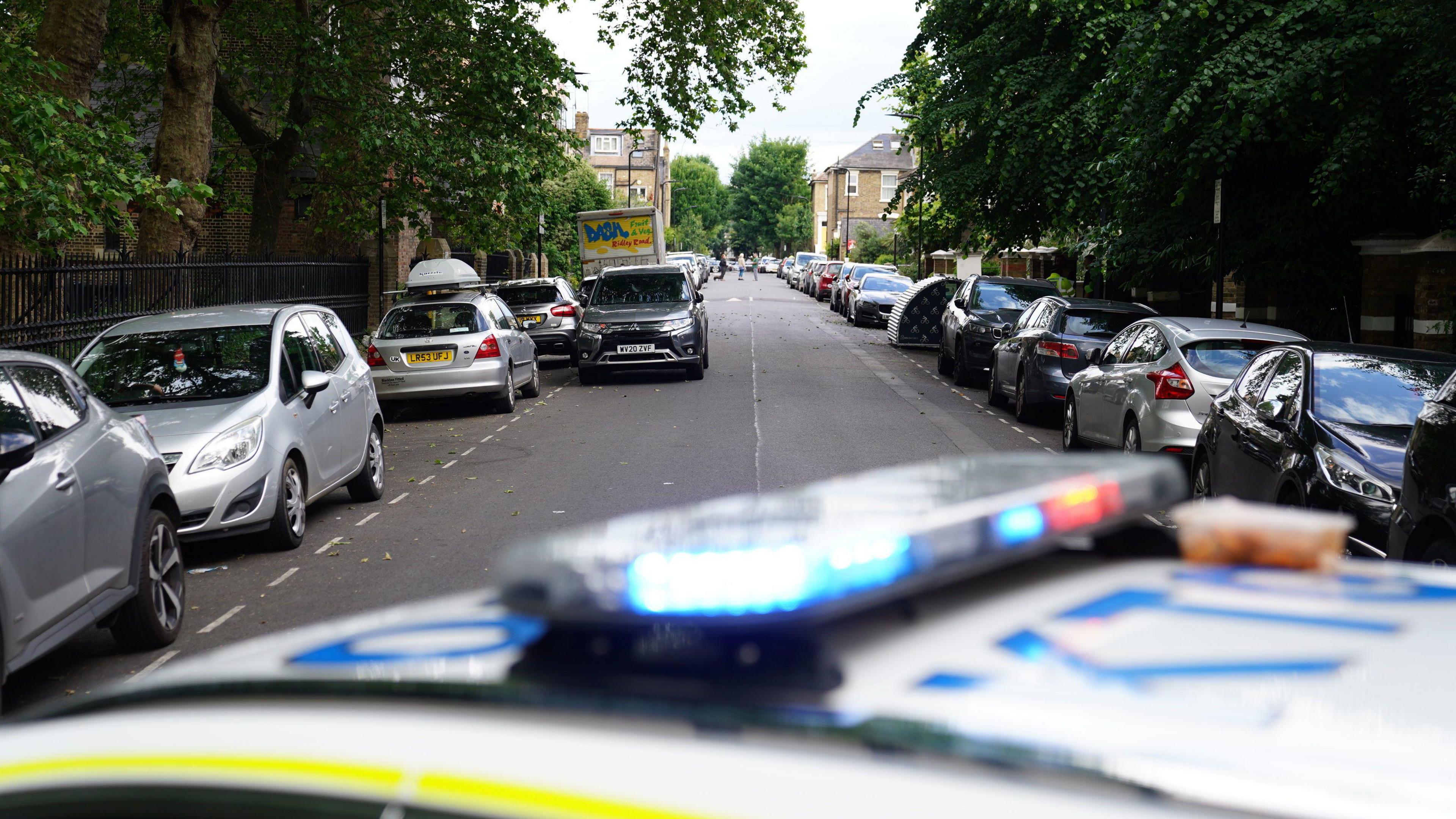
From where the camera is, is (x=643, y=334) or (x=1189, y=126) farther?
(x=643, y=334)

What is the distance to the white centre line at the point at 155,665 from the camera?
6215 mm

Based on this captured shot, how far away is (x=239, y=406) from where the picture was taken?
888 cm

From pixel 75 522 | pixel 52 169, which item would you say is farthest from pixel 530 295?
pixel 75 522

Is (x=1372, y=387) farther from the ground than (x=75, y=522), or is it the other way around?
(x=1372, y=387)

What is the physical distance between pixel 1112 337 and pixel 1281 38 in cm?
379

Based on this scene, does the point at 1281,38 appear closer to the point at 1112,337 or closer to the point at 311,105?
the point at 1112,337

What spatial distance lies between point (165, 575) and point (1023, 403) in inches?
458

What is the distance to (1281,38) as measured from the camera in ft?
48.3

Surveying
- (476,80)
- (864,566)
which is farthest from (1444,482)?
(476,80)

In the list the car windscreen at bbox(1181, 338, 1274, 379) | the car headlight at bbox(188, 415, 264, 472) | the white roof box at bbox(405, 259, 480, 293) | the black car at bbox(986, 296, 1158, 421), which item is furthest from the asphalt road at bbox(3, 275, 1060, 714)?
the car windscreen at bbox(1181, 338, 1274, 379)

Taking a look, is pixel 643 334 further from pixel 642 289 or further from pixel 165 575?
pixel 165 575

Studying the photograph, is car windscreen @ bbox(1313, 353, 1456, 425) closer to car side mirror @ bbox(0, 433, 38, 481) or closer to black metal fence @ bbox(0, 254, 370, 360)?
car side mirror @ bbox(0, 433, 38, 481)

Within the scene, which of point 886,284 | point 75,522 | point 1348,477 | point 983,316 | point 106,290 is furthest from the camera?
point 886,284

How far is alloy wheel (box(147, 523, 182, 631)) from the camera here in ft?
22.0
